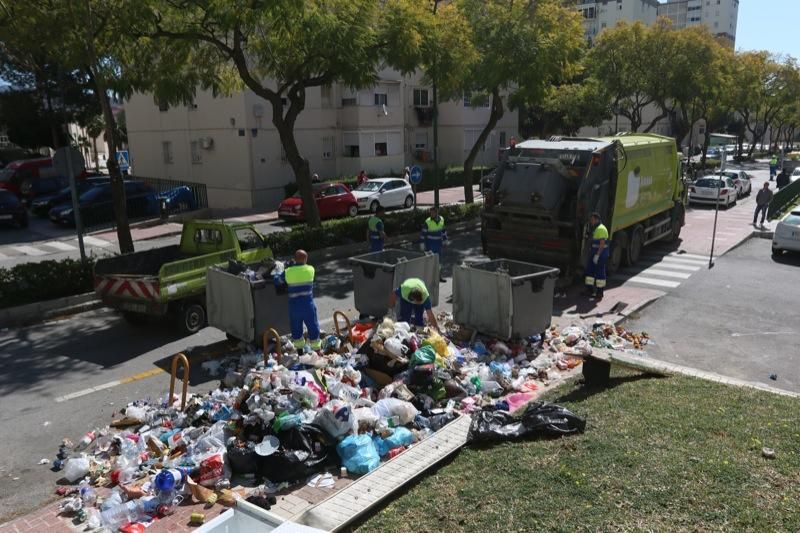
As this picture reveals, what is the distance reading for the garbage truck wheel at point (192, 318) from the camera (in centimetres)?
1084

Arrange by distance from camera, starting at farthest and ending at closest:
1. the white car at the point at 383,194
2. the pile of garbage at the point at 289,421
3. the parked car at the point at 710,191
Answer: the parked car at the point at 710,191 → the white car at the point at 383,194 → the pile of garbage at the point at 289,421

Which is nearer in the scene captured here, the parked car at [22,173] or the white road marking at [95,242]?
the white road marking at [95,242]

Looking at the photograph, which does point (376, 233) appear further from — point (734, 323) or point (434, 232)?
point (734, 323)

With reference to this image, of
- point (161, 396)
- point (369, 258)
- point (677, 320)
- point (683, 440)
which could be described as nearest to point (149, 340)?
point (161, 396)

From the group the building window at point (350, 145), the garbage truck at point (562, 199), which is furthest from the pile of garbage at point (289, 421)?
the building window at point (350, 145)

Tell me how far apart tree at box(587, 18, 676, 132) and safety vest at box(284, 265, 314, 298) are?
2770 centimetres

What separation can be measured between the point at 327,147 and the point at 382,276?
22928 millimetres

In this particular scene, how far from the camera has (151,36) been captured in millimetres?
14648

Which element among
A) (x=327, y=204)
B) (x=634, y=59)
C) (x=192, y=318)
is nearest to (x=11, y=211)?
(x=327, y=204)

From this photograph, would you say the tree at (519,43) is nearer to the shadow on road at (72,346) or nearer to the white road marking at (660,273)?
the white road marking at (660,273)

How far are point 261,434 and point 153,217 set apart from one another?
2050 centimetres

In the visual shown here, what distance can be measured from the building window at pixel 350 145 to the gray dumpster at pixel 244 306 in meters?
23.5

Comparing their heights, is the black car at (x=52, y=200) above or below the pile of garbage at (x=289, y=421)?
above

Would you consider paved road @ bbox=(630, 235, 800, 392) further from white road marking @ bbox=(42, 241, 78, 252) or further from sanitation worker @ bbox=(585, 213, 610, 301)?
white road marking @ bbox=(42, 241, 78, 252)
